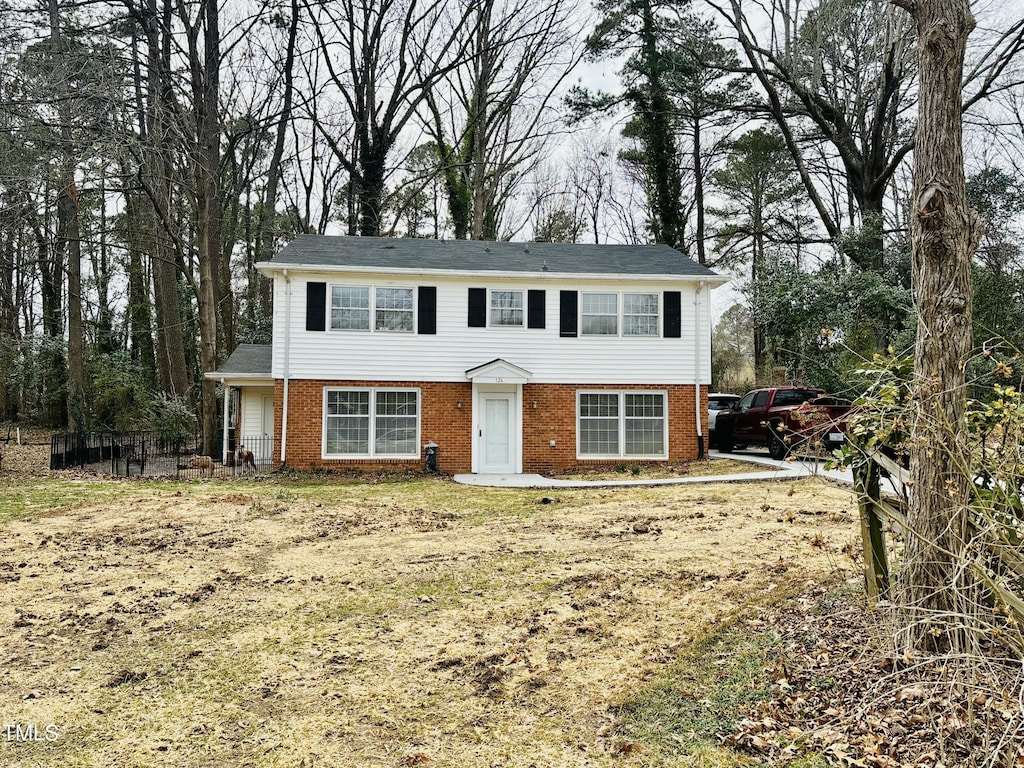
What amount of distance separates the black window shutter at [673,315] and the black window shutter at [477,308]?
4.46 meters

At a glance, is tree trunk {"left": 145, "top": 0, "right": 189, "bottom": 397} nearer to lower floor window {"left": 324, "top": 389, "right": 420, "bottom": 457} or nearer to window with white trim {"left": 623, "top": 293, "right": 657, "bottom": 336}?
lower floor window {"left": 324, "top": 389, "right": 420, "bottom": 457}

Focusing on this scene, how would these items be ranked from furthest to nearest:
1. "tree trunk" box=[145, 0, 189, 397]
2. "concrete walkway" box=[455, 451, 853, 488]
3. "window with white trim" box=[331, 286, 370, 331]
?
1. "window with white trim" box=[331, 286, 370, 331]
2. "tree trunk" box=[145, 0, 189, 397]
3. "concrete walkway" box=[455, 451, 853, 488]

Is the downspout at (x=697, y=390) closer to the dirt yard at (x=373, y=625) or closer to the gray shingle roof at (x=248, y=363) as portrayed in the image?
the dirt yard at (x=373, y=625)

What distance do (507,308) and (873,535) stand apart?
42.2 ft

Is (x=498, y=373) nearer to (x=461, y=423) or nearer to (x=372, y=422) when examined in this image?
(x=461, y=423)

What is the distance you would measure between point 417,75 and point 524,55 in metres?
4.38

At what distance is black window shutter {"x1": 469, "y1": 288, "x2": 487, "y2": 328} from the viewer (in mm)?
16516

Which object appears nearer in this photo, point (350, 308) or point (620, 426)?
point (350, 308)

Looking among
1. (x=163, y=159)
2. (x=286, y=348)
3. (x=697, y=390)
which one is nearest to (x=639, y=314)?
(x=697, y=390)

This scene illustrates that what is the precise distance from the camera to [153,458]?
18.5 m

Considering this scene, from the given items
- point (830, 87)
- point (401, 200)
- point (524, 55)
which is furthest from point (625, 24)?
point (401, 200)

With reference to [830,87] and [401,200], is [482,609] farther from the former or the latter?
[401,200]

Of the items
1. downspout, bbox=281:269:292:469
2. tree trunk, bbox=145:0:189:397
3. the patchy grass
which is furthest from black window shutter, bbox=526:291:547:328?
tree trunk, bbox=145:0:189:397

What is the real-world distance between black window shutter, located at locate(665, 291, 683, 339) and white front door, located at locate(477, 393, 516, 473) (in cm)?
418
